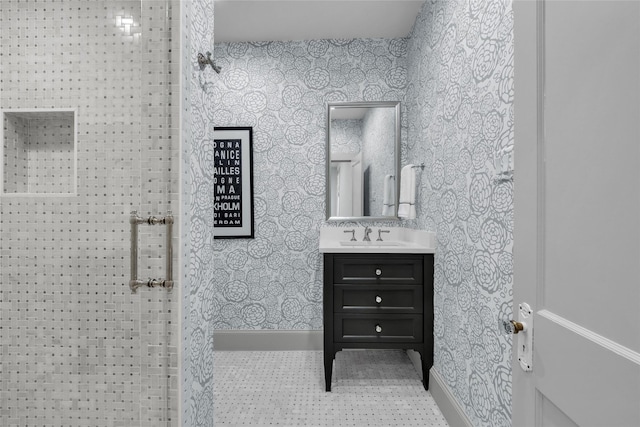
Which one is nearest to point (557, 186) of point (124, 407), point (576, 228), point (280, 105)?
point (576, 228)

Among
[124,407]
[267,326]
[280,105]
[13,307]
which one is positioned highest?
[280,105]

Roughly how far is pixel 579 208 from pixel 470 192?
1.12 meters

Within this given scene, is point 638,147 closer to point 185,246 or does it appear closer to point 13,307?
point 185,246

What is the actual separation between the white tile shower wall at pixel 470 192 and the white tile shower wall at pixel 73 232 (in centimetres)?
141

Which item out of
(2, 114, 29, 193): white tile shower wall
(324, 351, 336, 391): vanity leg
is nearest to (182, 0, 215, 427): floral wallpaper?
(2, 114, 29, 193): white tile shower wall

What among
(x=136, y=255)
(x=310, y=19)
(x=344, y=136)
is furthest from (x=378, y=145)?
(x=136, y=255)

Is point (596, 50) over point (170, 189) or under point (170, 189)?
over

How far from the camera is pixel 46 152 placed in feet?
4.73

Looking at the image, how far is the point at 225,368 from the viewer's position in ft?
8.62

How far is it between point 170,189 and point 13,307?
873 mm

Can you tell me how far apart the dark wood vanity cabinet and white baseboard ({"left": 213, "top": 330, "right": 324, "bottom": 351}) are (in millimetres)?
685

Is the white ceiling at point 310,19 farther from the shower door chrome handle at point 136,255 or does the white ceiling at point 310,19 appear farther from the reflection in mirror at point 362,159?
the shower door chrome handle at point 136,255

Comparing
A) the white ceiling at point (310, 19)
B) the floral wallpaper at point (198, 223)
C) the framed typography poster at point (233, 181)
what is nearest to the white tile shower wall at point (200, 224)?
the floral wallpaper at point (198, 223)

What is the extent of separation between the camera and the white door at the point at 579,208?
0.50 meters
